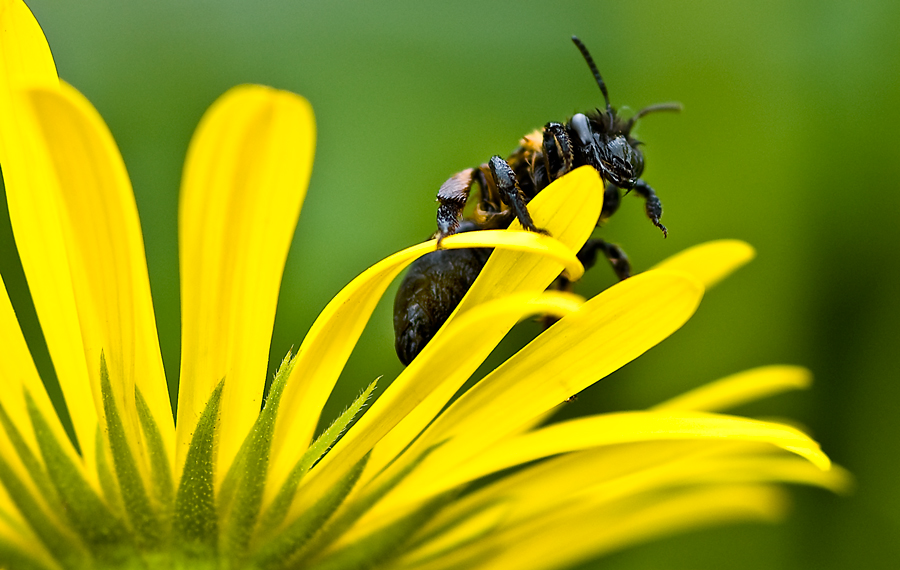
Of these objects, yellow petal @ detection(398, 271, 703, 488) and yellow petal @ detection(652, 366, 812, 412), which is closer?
yellow petal @ detection(398, 271, 703, 488)

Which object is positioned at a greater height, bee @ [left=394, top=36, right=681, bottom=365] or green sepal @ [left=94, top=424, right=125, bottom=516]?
bee @ [left=394, top=36, right=681, bottom=365]

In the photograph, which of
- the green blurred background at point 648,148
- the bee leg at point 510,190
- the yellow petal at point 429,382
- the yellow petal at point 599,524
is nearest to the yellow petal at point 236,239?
the yellow petal at point 429,382

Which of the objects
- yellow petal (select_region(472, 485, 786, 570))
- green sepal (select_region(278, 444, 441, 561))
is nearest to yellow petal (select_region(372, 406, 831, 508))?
green sepal (select_region(278, 444, 441, 561))

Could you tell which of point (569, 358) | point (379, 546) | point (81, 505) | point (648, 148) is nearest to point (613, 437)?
point (569, 358)

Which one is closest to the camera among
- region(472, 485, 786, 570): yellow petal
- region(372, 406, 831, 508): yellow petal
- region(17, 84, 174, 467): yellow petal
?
region(17, 84, 174, 467): yellow petal

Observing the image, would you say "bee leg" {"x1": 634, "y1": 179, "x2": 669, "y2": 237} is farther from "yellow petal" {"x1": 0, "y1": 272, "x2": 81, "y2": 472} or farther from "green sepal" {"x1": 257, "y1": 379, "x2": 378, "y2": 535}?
"yellow petal" {"x1": 0, "y1": 272, "x2": 81, "y2": 472}

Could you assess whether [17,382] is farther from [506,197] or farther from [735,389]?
[735,389]

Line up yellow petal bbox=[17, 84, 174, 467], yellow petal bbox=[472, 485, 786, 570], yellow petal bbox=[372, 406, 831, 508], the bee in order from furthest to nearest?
yellow petal bbox=[472, 485, 786, 570]
the bee
yellow petal bbox=[372, 406, 831, 508]
yellow petal bbox=[17, 84, 174, 467]

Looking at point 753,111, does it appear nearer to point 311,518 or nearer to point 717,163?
point 717,163
